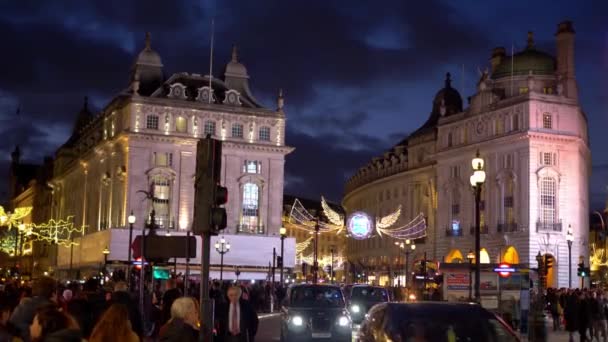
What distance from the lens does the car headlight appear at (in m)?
25.9

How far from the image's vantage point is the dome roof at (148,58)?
93375 mm

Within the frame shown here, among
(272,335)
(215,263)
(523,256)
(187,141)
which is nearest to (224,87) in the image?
(187,141)

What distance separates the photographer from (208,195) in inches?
492

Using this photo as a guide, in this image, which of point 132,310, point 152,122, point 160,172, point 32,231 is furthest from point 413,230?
point 132,310

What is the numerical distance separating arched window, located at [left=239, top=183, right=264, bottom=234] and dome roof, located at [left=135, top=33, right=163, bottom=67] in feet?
51.7

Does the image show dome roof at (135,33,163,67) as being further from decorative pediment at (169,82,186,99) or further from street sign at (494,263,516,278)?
street sign at (494,263,516,278)

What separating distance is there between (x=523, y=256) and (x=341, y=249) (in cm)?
8937

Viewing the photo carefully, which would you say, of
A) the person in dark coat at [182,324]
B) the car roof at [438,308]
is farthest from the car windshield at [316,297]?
the person in dark coat at [182,324]

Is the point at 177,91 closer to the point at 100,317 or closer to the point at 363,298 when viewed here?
the point at 363,298

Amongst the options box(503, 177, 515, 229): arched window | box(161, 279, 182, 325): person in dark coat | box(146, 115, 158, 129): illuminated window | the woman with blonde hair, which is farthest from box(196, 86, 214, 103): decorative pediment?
the woman with blonde hair

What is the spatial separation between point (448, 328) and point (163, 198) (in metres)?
75.2

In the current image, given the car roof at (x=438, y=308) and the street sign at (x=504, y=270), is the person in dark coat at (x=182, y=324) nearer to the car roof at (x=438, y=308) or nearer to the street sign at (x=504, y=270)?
the car roof at (x=438, y=308)

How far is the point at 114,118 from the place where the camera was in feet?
303

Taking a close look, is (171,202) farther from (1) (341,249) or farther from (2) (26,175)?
(2) (26,175)
